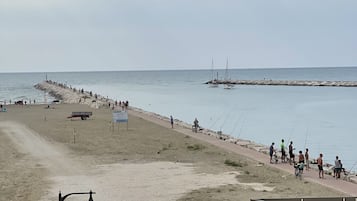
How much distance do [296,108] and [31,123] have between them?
4400 cm

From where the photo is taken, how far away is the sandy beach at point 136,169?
18812 mm

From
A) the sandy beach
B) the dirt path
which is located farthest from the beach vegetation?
the dirt path

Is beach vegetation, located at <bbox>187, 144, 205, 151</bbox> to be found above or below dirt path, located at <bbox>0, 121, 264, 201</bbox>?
below

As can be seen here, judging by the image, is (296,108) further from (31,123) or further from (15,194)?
(15,194)

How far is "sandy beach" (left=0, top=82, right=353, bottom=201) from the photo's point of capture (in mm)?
18812

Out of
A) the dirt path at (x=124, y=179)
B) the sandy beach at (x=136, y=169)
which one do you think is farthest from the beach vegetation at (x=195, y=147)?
the dirt path at (x=124, y=179)

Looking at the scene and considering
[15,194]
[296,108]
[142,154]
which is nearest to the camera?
[15,194]

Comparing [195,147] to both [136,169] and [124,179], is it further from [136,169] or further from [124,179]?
[124,179]

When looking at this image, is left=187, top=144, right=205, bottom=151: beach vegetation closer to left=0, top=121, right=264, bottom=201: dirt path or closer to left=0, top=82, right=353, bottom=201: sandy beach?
left=0, top=82, right=353, bottom=201: sandy beach

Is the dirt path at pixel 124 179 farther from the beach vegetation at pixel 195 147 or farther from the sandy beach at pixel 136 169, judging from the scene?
the beach vegetation at pixel 195 147

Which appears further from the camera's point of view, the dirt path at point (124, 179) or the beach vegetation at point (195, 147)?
the beach vegetation at point (195, 147)

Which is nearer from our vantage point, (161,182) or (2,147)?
(161,182)

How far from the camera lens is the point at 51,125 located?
43000 mm

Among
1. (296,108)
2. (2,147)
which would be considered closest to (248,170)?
(2,147)
